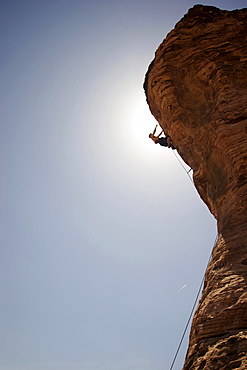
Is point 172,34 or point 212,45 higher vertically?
point 172,34

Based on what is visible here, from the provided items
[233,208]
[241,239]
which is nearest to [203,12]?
[233,208]

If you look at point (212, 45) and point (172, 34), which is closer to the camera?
point (212, 45)

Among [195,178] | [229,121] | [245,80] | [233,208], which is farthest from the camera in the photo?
[195,178]

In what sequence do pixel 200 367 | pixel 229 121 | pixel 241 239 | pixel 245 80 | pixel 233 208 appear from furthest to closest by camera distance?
pixel 245 80 < pixel 229 121 < pixel 233 208 < pixel 241 239 < pixel 200 367

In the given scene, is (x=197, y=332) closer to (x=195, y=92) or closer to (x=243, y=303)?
(x=243, y=303)

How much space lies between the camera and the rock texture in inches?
231

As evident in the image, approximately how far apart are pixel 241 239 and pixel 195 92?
6.98 m

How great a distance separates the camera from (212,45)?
11.4 metres

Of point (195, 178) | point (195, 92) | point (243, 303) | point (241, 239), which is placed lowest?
point (243, 303)

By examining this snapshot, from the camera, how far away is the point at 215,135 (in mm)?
9398

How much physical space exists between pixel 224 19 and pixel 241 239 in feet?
31.0

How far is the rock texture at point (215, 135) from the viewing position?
5.87 meters

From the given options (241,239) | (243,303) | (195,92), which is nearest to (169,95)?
(195,92)

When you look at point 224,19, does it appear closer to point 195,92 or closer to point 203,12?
point 203,12
